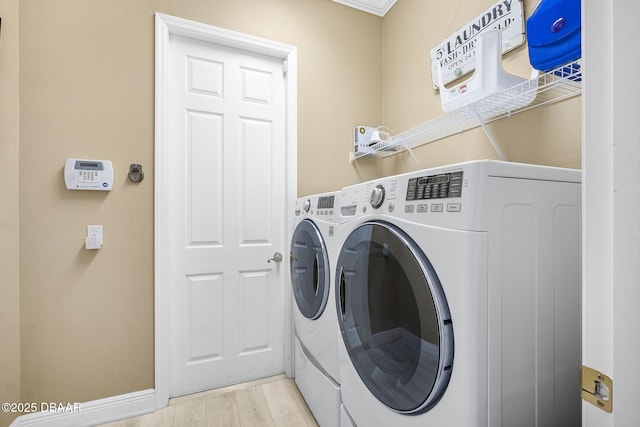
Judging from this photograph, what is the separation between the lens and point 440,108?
1.75 meters

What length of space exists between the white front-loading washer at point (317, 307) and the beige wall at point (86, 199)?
879 mm

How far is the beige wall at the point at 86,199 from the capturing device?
1449mm

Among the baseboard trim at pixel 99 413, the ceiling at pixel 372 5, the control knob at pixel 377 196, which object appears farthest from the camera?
the ceiling at pixel 372 5

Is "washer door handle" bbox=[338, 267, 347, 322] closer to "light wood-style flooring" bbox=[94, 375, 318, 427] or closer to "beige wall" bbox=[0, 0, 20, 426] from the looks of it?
"light wood-style flooring" bbox=[94, 375, 318, 427]

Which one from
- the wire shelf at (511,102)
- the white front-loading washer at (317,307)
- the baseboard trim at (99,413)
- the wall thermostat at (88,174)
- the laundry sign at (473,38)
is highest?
the laundry sign at (473,38)

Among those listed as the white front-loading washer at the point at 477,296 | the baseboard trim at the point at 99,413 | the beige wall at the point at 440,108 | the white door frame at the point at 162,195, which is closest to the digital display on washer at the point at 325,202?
the white front-loading washer at the point at 477,296

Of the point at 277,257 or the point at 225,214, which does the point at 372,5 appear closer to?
the point at 225,214

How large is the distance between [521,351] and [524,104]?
1.07 metres

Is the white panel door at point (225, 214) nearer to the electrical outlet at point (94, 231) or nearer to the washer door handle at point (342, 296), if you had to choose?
the electrical outlet at point (94, 231)

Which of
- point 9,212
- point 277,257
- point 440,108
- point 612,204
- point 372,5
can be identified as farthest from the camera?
point 372,5

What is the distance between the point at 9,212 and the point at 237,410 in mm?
1557

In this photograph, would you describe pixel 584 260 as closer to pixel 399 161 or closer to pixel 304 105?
pixel 399 161

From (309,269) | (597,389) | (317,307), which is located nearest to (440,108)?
(309,269)
